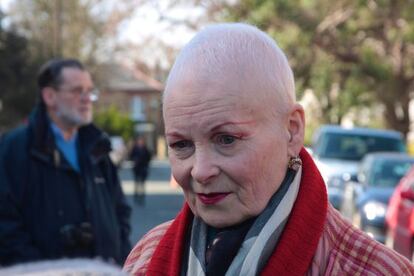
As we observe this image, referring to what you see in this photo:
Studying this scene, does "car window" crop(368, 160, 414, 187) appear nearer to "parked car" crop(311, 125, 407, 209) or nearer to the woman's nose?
"parked car" crop(311, 125, 407, 209)

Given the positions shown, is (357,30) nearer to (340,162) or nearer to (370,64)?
(370,64)

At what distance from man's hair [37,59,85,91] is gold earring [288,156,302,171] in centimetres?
329

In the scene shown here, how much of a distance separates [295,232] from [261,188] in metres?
0.12

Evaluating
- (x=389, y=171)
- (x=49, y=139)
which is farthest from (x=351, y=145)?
(x=49, y=139)

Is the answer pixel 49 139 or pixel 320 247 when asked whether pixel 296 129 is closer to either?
pixel 320 247

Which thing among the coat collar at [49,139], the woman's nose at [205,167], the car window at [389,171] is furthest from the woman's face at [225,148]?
the car window at [389,171]

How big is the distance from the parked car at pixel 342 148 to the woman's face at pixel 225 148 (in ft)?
50.5

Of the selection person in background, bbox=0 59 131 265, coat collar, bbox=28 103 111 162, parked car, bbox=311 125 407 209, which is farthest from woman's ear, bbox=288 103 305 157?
parked car, bbox=311 125 407 209

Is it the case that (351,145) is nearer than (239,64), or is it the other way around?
(239,64)

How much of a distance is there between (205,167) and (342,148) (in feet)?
55.1

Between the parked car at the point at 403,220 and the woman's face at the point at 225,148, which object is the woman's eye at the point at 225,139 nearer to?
the woman's face at the point at 225,148

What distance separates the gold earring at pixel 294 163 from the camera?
2.23 m

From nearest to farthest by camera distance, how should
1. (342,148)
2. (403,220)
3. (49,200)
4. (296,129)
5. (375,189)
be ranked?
(296,129) → (49,200) → (403,220) → (375,189) → (342,148)

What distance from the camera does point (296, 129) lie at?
221cm
